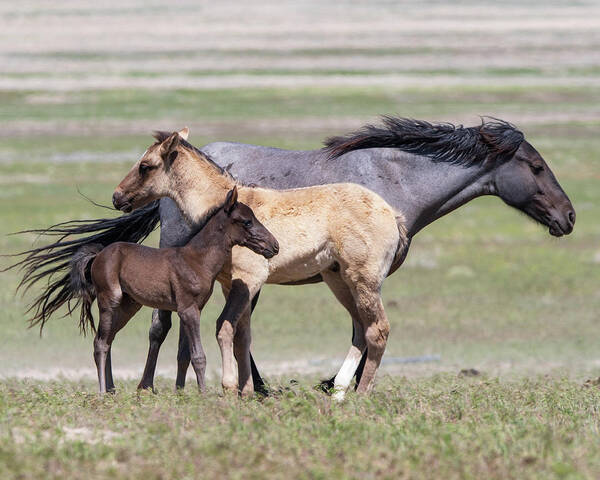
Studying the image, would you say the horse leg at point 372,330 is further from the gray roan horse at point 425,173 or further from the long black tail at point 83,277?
the long black tail at point 83,277

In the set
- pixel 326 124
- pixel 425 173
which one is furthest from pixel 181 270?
pixel 326 124

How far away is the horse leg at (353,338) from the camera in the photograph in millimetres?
8312

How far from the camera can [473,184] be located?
30.0 ft

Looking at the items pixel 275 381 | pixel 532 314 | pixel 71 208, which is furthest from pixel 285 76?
pixel 275 381

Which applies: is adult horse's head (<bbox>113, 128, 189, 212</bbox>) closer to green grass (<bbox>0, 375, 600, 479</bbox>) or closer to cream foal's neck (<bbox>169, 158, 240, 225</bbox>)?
cream foal's neck (<bbox>169, 158, 240, 225</bbox>)

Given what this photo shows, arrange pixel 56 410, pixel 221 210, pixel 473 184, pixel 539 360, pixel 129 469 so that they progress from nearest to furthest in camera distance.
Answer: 1. pixel 129 469
2. pixel 56 410
3. pixel 221 210
4. pixel 473 184
5. pixel 539 360

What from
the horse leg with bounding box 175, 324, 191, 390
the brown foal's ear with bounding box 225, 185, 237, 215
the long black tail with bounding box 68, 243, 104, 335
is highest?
the brown foal's ear with bounding box 225, 185, 237, 215

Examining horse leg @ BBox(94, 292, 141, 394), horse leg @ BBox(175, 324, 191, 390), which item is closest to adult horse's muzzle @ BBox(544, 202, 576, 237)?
horse leg @ BBox(175, 324, 191, 390)

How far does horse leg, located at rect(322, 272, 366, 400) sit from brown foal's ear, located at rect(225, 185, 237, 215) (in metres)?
1.13

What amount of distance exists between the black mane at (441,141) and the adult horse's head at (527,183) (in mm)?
13

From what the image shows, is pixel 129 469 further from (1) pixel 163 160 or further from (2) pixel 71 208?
(2) pixel 71 208

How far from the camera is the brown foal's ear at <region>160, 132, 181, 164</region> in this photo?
26.8 feet

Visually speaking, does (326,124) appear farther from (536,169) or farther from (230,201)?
(230,201)

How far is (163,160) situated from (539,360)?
18.1ft
